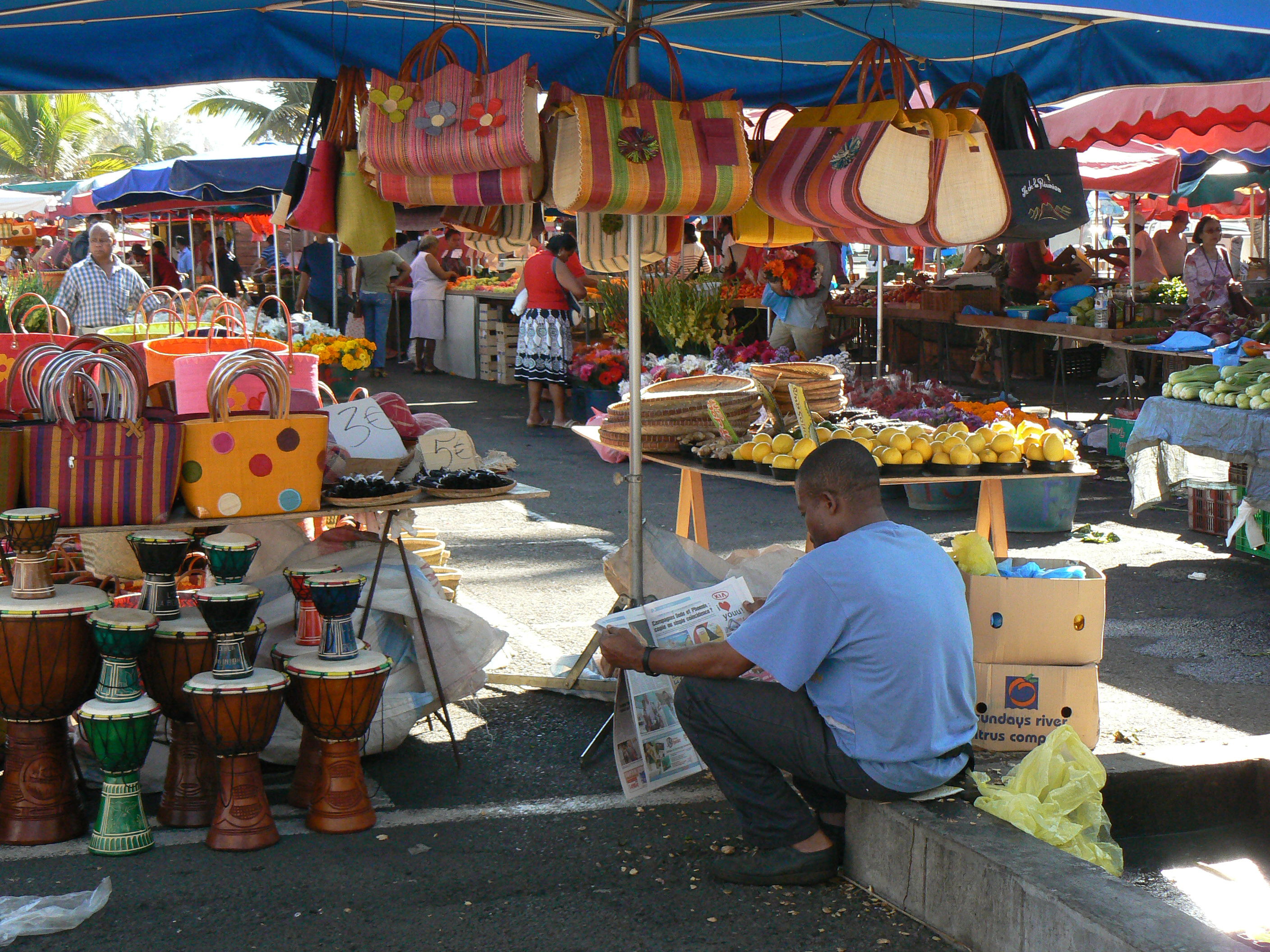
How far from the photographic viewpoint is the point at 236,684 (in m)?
3.55

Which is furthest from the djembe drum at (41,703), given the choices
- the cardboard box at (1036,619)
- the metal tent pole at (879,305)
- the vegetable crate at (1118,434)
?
the vegetable crate at (1118,434)

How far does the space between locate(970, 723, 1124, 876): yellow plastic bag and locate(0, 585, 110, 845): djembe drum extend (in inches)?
102

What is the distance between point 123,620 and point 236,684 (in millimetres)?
369

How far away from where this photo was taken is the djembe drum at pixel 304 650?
12.8 ft

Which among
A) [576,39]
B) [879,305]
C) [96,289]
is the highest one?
[576,39]

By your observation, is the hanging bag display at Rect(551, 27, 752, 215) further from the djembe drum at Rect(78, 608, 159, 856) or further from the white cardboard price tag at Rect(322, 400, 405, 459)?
the djembe drum at Rect(78, 608, 159, 856)

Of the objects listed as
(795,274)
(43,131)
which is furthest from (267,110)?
(795,274)

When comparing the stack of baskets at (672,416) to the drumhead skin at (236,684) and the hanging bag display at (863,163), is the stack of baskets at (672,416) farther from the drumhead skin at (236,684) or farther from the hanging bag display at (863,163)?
the drumhead skin at (236,684)

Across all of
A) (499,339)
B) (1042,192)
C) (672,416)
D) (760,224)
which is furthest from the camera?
(499,339)

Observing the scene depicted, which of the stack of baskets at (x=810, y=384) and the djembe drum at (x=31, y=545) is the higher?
the stack of baskets at (x=810, y=384)

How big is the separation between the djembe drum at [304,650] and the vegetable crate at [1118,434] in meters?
7.28

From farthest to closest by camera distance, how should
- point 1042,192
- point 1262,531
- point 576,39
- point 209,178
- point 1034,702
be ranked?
1. point 209,178
2. point 1262,531
3. point 576,39
4. point 1042,192
5. point 1034,702

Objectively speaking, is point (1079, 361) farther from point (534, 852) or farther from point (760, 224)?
point (534, 852)

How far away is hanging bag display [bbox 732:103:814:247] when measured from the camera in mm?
4609
